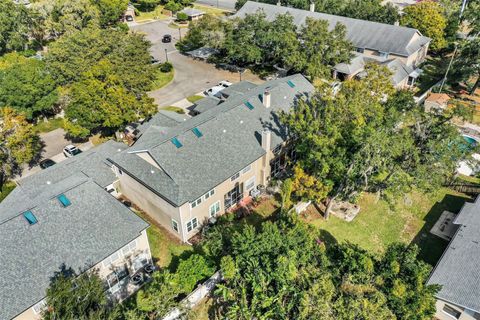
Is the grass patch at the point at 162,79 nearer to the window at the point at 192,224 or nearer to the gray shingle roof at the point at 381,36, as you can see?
the gray shingle roof at the point at 381,36

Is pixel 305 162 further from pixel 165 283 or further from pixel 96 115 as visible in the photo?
pixel 96 115

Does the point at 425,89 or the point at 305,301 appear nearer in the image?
the point at 305,301

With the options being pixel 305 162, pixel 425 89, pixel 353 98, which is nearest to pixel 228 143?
pixel 305 162

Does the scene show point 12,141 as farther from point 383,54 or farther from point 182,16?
point 182,16

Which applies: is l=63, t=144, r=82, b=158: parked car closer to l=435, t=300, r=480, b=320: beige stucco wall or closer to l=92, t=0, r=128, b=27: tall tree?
l=435, t=300, r=480, b=320: beige stucco wall

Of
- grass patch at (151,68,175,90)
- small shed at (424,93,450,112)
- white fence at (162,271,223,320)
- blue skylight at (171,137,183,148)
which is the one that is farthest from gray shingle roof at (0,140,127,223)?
small shed at (424,93,450,112)

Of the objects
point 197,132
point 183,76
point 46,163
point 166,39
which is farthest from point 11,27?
point 197,132
